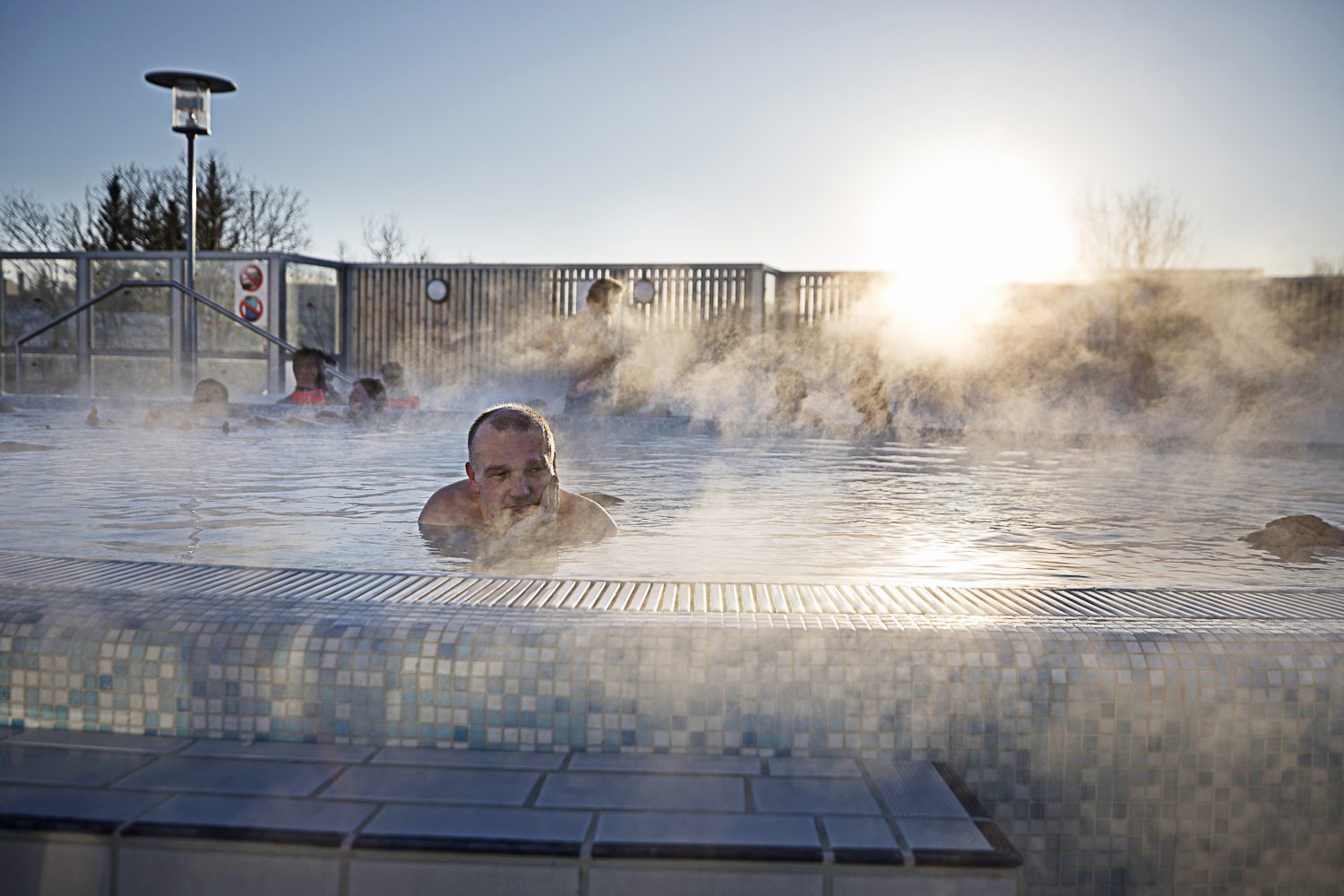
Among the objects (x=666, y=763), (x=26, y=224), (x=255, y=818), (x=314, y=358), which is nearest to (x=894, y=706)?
(x=666, y=763)

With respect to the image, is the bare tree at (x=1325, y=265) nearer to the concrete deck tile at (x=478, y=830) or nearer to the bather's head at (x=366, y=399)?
the bather's head at (x=366, y=399)

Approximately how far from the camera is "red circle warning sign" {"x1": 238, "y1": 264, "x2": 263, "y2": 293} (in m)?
12.2

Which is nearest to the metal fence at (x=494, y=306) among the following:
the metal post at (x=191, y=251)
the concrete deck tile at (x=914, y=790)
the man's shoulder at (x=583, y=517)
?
the metal post at (x=191, y=251)

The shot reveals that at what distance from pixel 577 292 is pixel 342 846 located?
44.0 feet

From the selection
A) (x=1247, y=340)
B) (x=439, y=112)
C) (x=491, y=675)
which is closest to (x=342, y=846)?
(x=491, y=675)

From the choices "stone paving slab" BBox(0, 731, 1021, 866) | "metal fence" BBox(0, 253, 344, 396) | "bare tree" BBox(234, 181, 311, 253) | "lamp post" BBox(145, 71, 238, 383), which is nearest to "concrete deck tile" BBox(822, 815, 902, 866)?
"stone paving slab" BBox(0, 731, 1021, 866)

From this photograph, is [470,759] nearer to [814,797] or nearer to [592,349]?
[814,797]

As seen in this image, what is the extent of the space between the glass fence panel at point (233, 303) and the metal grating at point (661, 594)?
10.9m

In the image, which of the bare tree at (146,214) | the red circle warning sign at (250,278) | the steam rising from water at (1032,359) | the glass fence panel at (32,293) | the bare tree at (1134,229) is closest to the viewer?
the red circle warning sign at (250,278)

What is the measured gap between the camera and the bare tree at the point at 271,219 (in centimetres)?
2222

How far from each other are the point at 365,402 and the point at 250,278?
16.9 feet

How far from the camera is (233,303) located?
12.3m

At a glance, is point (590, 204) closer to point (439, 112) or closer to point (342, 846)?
point (439, 112)

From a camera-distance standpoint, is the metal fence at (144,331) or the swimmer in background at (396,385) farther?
the metal fence at (144,331)
